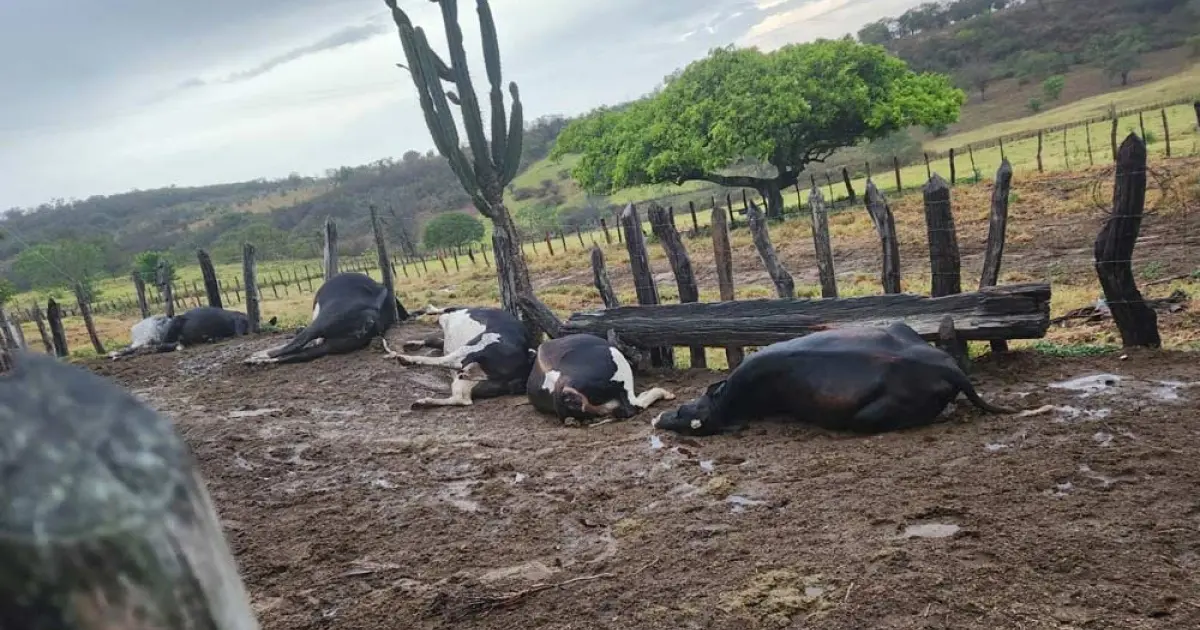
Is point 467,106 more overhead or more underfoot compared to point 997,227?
more overhead

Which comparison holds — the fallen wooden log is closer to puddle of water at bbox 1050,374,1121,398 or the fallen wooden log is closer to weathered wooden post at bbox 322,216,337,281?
puddle of water at bbox 1050,374,1121,398

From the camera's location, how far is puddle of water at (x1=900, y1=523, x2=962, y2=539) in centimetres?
316

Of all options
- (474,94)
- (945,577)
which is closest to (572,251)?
(474,94)

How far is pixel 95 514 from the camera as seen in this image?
1.55 ft

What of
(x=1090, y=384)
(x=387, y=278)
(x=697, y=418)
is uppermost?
(x=387, y=278)

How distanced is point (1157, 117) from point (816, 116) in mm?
14618

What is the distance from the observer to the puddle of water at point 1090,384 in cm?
457

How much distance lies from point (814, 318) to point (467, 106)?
7990 mm

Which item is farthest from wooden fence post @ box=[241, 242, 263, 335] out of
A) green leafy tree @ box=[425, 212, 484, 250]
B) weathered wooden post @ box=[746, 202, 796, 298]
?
green leafy tree @ box=[425, 212, 484, 250]

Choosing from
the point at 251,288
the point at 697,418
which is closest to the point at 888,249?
the point at 697,418

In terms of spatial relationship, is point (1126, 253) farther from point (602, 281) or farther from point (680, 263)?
point (602, 281)

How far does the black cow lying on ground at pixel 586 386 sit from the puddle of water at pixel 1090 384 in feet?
8.58

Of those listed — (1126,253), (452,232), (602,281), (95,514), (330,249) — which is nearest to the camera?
(95,514)

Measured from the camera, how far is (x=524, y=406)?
6.54 m
